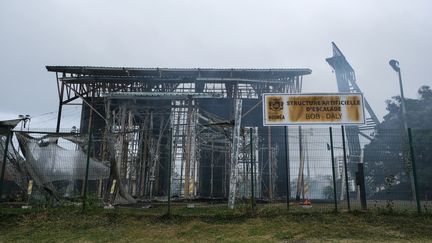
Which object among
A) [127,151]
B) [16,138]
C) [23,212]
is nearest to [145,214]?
[23,212]

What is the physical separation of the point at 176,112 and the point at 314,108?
13.0 meters

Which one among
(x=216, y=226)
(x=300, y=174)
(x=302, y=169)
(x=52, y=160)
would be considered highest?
(x=52, y=160)

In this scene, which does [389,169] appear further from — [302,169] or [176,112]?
[176,112]

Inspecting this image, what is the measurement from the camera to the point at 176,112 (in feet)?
80.1

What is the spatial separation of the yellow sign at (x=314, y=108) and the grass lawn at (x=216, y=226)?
2969 millimetres

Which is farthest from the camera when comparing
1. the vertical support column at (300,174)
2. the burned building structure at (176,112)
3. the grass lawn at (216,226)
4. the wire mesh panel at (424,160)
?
the burned building structure at (176,112)

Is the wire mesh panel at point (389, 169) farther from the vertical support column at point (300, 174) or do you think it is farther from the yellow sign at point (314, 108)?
the vertical support column at point (300, 174)

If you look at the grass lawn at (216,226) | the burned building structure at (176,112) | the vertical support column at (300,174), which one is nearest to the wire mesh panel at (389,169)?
the grass lawn at (216,226)

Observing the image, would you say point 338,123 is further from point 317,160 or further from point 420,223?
point 420,223

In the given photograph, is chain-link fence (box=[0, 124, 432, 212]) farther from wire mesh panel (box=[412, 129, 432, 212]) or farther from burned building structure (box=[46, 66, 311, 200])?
burned building structure (box=[46, 66, 311, 200])

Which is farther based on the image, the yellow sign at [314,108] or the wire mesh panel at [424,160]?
A: the wire mesh panel at [424,160]

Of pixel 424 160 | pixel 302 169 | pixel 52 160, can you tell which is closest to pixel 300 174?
pixel 302 169

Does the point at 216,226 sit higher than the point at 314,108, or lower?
lower

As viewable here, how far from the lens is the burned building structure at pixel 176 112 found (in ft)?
73.7
